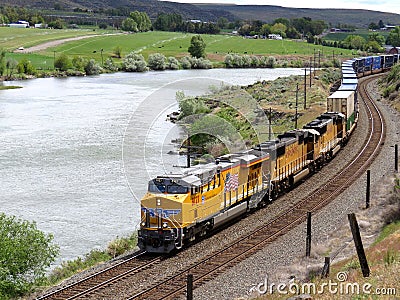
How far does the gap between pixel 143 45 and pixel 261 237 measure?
140 m

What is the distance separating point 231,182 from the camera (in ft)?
70.6

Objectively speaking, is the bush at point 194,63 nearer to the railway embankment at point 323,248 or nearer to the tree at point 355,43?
the tree at point 355,43

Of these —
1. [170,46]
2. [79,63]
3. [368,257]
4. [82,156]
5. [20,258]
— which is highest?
[170,46]

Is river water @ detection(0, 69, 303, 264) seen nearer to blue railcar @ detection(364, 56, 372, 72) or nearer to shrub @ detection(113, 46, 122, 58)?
blue railcar @ detection(364, 56, 372, 72)

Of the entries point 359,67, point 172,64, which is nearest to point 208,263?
point 359,67

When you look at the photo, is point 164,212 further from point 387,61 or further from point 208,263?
point 387,61

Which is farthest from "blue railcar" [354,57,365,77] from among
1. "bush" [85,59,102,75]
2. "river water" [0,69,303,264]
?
"bush" [85,59,102,75]

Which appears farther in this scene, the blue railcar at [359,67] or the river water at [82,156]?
the blue railcar at [359,67]

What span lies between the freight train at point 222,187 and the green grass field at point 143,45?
102 meters

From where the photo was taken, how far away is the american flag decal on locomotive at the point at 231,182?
69.6 ft

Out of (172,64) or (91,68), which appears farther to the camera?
(172,64)

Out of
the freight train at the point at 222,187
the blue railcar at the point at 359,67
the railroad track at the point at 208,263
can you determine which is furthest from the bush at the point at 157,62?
the railroad track at the point at 208,263

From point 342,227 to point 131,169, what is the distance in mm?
20465

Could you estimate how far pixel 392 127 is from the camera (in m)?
44.4
